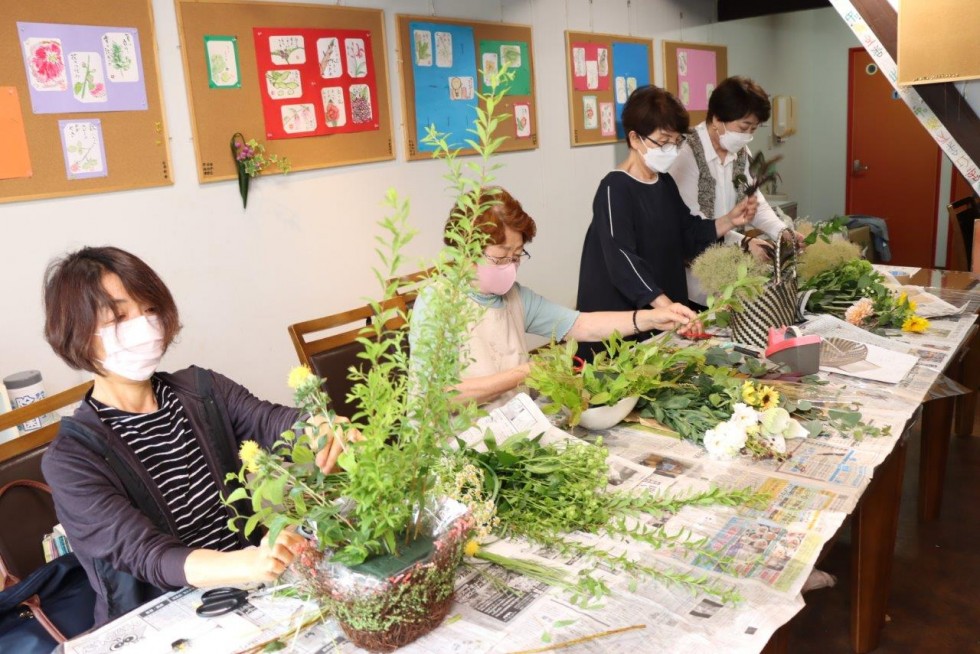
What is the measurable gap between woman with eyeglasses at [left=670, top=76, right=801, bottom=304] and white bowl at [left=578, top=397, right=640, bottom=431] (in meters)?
1.41

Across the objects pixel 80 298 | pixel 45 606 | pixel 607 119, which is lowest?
pixel 45 606

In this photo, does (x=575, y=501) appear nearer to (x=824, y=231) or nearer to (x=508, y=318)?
(x=508, y=318)

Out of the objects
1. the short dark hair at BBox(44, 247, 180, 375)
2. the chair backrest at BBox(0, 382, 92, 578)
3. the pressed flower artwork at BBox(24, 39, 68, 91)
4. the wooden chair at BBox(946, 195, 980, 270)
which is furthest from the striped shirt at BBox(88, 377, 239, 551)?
the wooden chair at BBox(946, 195, 980, 270)

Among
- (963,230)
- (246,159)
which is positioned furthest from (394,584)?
(963,230)

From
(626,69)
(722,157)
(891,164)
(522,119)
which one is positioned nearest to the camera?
(722,157)

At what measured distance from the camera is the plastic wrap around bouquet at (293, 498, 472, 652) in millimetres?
1062

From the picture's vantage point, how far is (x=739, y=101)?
3232 millimetres

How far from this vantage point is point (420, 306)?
203cm

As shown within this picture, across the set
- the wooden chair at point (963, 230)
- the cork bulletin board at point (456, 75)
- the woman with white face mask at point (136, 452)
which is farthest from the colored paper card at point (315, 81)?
the wooden chair at point (963, 230)

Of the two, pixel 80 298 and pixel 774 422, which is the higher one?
pixel 80 298

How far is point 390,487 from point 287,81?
2942 mm

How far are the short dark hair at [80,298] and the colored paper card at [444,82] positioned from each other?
274cm

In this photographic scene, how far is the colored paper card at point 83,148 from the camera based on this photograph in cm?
286

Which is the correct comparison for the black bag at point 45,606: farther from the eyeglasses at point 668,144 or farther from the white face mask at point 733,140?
the white face mask at point 733,140
